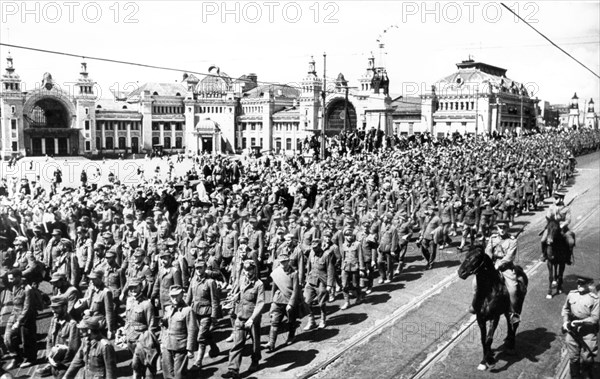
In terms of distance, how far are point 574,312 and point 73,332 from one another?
6837 millimetres

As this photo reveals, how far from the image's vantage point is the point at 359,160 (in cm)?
3197

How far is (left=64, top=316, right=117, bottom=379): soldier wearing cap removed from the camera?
22.1ft


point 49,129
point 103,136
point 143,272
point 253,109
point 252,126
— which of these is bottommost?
point 143,272

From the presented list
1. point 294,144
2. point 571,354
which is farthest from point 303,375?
point 294,144

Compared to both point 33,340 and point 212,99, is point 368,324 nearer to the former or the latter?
point 33,340

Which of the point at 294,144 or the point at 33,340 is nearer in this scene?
the point at 33,340

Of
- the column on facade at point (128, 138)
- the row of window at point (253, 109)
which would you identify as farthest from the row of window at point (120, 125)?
the row of window at point (253, 109)

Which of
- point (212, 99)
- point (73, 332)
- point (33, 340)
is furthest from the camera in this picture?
point (212, 99)

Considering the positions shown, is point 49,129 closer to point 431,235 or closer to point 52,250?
point 52,250

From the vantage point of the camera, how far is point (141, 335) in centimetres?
728

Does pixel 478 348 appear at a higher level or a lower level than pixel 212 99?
lower

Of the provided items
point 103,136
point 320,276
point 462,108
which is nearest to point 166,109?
point 103,136

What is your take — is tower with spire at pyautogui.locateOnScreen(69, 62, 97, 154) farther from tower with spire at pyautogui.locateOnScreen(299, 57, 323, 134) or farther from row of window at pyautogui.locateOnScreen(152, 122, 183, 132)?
tower with spire at pyautogui.locateOnScreen(299, 57, 323, 134)

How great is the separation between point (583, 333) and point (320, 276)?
Answer: 4.45 m
